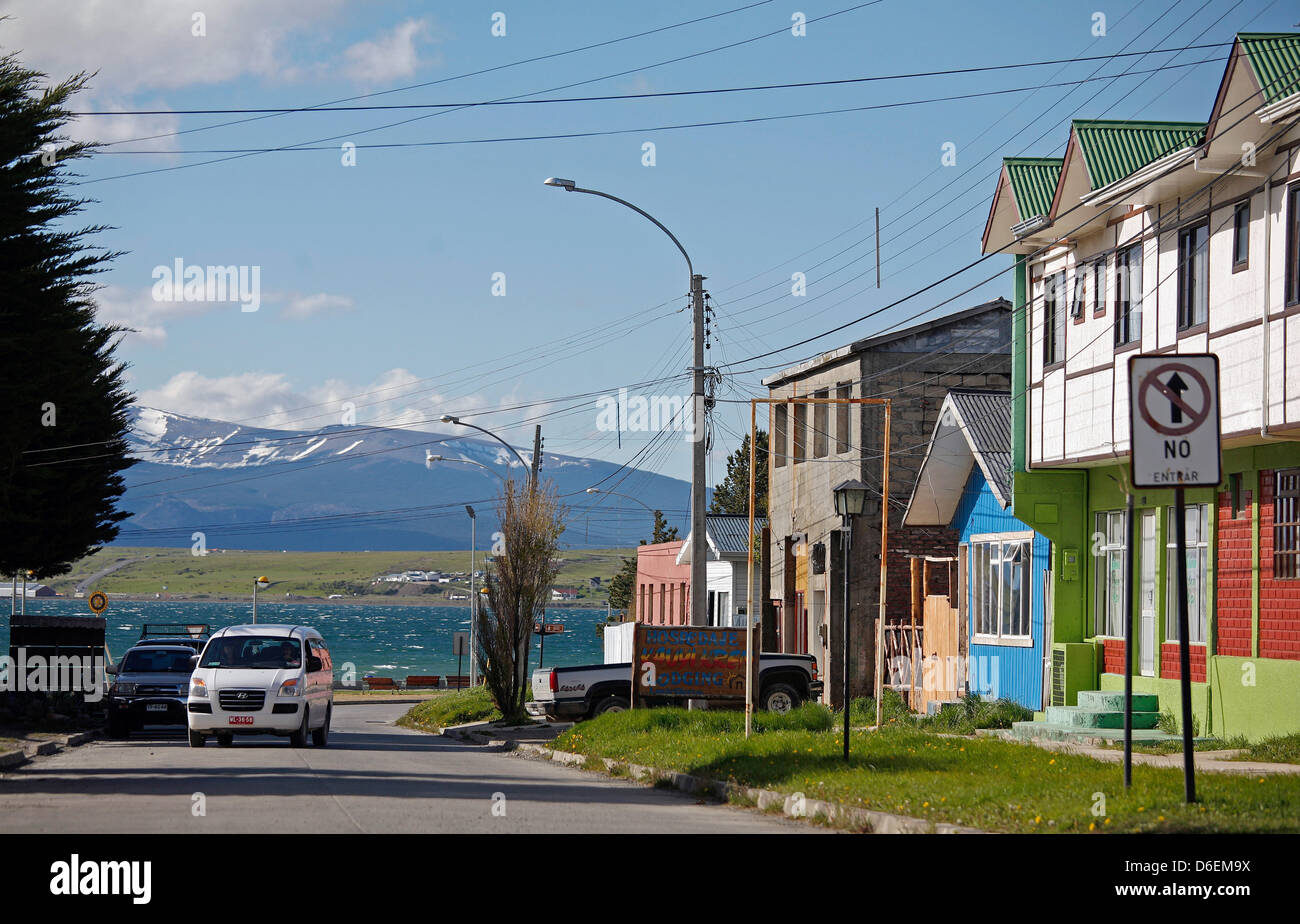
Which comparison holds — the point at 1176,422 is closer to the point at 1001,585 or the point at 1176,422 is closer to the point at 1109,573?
the point at 1109,573

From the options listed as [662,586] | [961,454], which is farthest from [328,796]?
[662,586]

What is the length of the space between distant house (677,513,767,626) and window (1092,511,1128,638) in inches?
835

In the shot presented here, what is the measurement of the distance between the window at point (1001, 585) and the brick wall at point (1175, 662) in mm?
4691

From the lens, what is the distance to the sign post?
36.0ft

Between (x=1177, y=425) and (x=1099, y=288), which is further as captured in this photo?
(x=1099, y=288)

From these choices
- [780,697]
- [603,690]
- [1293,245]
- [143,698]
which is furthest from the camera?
[780,697]

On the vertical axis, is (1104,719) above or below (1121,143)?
below

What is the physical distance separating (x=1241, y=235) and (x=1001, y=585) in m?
10.4

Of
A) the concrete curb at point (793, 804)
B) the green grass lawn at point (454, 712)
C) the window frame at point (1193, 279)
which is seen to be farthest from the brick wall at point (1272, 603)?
the green grass lawn at point (454, 712)

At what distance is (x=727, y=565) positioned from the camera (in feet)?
159

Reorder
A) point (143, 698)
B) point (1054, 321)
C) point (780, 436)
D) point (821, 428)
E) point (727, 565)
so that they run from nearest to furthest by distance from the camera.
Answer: point (1054, 321)
point (143, 698)
point (821, 428)
point (780, 436)
point (727, 565)

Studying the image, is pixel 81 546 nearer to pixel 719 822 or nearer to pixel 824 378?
pixel 824 378

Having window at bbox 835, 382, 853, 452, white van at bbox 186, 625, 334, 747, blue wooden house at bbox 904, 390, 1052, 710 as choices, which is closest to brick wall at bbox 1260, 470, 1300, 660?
blue wooden house at bbox 904, 390, 1052, 710

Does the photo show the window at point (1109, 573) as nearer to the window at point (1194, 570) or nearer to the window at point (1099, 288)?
the window at point (1194, 570)
